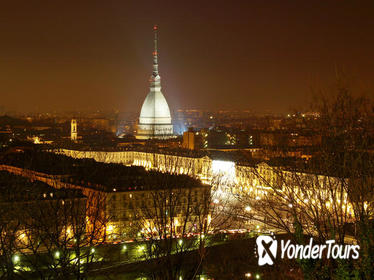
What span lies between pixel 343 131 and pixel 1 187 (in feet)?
44.9

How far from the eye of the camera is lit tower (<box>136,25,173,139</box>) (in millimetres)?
74750

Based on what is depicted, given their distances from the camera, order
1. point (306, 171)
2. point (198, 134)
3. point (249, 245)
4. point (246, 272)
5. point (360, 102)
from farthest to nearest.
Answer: point (198, 134), point (249, 245), point (246, 272), point (306, 171), point (360, 102)

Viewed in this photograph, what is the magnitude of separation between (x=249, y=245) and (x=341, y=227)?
8.94 meters

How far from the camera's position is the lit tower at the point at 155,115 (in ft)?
245

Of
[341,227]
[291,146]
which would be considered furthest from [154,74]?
[341,227]

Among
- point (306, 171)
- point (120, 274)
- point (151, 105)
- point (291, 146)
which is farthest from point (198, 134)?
point (306, 171)

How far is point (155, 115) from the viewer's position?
252 ft

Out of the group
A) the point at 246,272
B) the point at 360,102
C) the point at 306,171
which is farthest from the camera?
the point at 246,272

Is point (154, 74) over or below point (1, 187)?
over

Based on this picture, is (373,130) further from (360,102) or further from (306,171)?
(306,171)

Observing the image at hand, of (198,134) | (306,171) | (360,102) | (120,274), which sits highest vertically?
(198,134)

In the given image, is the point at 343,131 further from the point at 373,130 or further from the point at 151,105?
the point at 151,105

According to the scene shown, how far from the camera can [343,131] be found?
861 cm

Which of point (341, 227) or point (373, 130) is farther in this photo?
point (341, 227)
